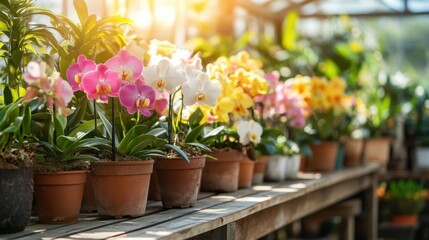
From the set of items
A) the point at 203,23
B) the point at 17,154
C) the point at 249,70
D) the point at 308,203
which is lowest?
the point at 308,203

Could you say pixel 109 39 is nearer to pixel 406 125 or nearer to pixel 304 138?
pixel 304 138

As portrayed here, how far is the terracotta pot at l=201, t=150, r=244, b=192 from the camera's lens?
3256 mm

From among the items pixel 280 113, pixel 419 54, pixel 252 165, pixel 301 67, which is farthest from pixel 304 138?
pixel 419 54

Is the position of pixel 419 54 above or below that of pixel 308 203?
above

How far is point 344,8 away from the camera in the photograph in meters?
9.49

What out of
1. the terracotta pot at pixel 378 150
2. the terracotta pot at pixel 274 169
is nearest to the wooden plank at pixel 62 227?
the terracotta pot at pixel 274 169

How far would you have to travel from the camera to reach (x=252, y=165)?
11.6 feet

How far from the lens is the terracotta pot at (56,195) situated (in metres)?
2.31

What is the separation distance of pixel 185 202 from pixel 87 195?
0.32 metres

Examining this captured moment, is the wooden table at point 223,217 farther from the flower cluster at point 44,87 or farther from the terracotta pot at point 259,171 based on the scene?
the flower cluster at point 44,87

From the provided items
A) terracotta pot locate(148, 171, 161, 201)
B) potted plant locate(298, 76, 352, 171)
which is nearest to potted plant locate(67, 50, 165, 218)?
terracotta pot locate(148, 171, 161, 201)

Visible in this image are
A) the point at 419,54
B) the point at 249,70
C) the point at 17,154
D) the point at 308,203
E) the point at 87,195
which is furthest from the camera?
the point at 419,54

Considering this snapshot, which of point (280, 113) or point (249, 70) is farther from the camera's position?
point (280, 113)

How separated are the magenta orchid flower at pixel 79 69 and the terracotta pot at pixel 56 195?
26cm
